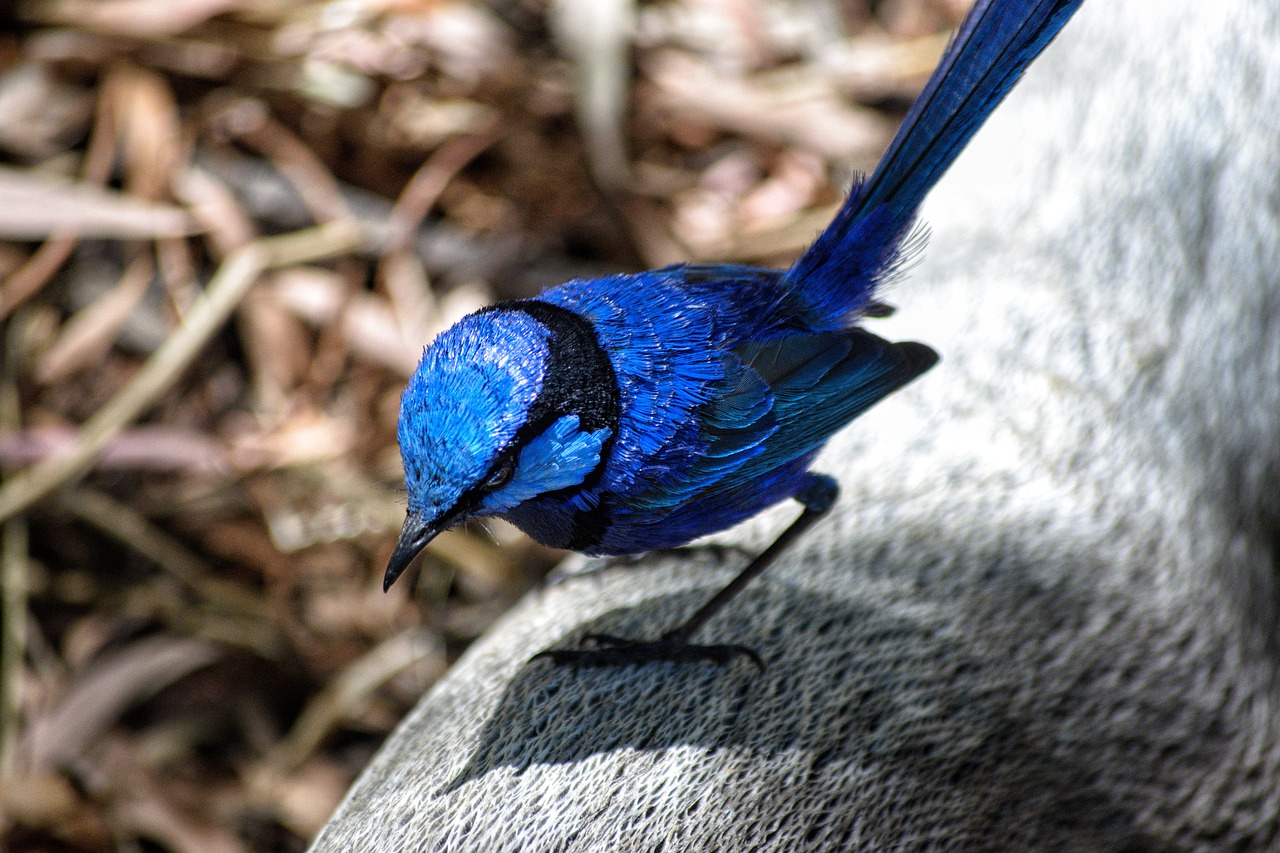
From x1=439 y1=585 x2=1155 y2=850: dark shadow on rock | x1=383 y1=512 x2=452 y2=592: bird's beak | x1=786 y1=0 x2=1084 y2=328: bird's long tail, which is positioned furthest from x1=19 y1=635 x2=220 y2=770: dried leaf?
x1=786 y1=0 x2=1084 y2=328: bird's long tail

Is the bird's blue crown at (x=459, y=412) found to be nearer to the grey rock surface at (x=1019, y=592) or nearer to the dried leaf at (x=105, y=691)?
the grey rock surface at (x=1019, y=592)

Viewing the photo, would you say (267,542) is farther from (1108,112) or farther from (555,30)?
(1108,112)

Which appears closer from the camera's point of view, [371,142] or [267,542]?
[267,542]

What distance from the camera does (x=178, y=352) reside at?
12.5ft

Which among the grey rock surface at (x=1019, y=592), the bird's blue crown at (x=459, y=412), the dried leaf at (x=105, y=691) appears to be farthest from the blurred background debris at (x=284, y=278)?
the bird's blue crown at (x=459, y=412)

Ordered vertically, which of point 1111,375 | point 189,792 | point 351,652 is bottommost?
point 189,792

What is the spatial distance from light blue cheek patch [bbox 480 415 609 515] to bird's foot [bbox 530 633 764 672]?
0.42 metres

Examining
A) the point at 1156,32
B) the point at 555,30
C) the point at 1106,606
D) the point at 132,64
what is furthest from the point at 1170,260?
the point at 132,64

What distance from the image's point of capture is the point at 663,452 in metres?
2.20

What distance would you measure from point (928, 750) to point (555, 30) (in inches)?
127

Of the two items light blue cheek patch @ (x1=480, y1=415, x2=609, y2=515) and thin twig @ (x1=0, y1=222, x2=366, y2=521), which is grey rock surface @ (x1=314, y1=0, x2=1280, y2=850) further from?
thin twig @ (x1=0, y1=222, x2=366, y2=521)

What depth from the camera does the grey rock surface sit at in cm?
220

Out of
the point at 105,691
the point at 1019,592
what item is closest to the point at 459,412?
the point at 1019,592

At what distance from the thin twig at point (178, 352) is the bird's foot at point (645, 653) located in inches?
77.8
